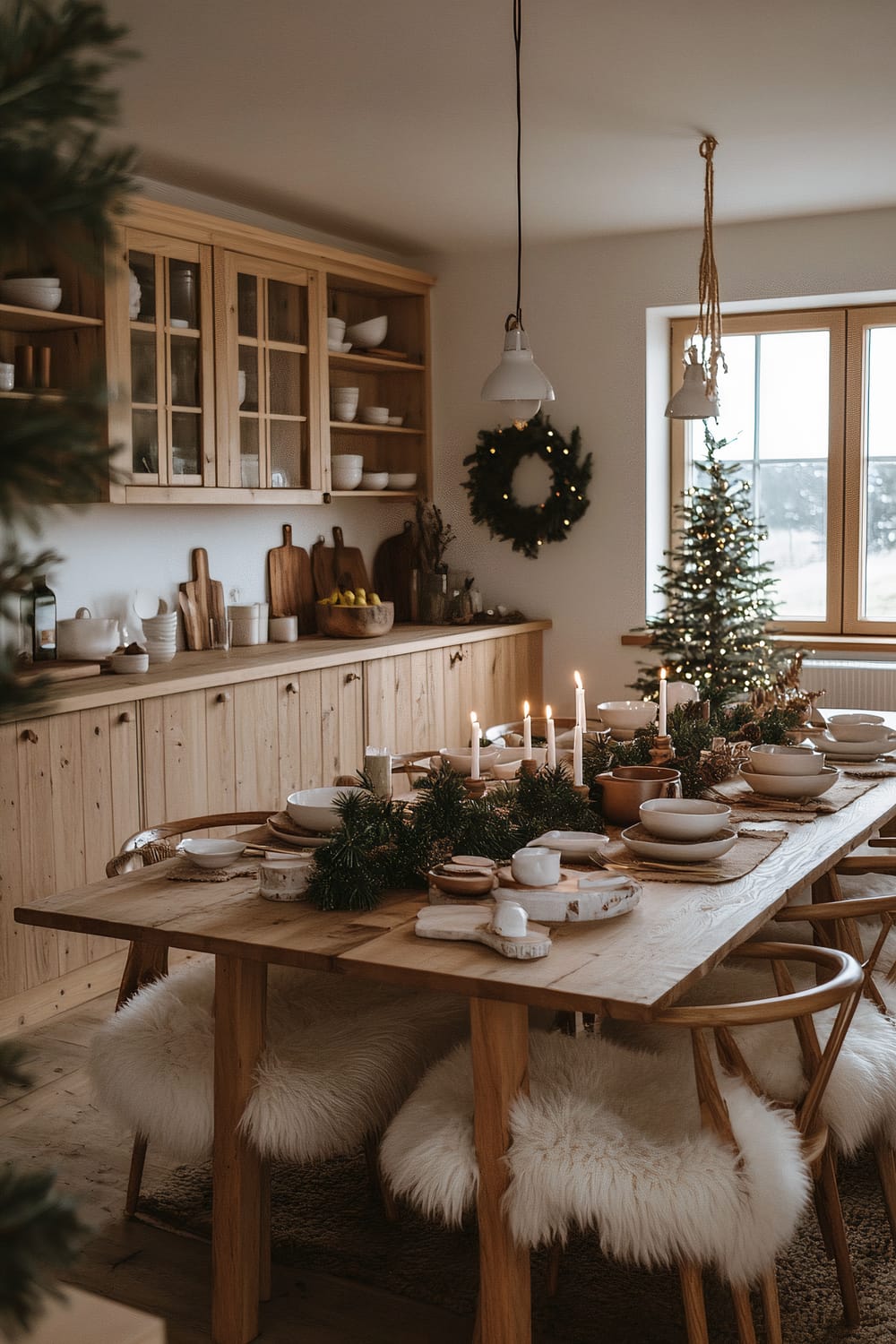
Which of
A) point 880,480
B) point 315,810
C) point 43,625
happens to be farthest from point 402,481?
point 315,810

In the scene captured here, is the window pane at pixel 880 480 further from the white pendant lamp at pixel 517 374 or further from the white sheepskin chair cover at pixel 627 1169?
the white sheepskin chair cover at pixel 627 1169

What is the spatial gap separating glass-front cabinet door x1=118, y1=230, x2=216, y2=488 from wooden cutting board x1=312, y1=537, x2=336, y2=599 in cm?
120

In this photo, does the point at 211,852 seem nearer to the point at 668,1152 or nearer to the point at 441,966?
the point at 441,966

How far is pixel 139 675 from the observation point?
13.9 feet

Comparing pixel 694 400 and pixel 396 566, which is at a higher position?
pixel 694 400

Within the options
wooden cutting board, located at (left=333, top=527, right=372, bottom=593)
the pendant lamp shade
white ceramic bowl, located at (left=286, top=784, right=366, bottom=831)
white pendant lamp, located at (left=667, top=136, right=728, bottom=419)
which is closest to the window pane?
white pendant lamp, located at (left=667, top=136, right=728, bottom=419)

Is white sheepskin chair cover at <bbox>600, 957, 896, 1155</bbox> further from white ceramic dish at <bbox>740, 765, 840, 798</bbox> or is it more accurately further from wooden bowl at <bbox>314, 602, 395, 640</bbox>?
wooden bowl at <bbox>314, 602, 395, 640</bbox>

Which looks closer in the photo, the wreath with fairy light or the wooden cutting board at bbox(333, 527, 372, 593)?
the wooden cutting board at bbox(333, 527, 372, 593)

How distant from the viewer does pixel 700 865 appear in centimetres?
246

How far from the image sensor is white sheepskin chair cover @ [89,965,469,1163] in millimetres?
2148

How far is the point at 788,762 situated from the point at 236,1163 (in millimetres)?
1578

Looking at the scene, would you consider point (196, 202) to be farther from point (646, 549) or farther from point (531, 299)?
point (646, 549)

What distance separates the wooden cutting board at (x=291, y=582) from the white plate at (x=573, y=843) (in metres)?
3.37

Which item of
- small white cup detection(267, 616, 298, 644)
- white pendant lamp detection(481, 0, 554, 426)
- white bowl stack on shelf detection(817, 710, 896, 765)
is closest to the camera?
white pendant lamp detection(481, 0, 554, 426)
